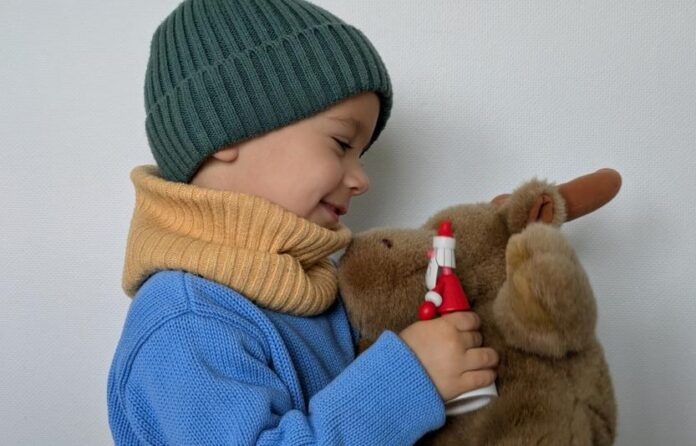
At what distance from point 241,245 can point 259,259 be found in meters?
0.03

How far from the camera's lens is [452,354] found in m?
0.63

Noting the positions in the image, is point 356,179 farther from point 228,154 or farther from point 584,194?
point 584,194

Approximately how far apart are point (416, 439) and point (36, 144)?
795 mm

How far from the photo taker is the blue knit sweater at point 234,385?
0.60 m

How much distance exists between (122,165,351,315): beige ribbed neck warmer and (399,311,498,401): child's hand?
142 millimetres

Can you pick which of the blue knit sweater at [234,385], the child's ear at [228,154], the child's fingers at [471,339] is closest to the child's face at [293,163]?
Result: the child's ear at [228,154]

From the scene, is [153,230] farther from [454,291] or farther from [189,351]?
[454,291]

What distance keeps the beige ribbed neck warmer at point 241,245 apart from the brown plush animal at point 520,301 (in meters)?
0.04

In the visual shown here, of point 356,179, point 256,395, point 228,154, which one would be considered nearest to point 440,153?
point 356,179

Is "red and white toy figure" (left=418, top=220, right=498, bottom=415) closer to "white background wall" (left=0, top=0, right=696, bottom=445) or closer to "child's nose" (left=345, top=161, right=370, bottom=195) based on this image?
"child's nose" (left=345, top=161, right=370, bottom=195)

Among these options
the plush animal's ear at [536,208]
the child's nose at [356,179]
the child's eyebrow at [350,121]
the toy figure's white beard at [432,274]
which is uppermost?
the child's eyebrow at [350,121]

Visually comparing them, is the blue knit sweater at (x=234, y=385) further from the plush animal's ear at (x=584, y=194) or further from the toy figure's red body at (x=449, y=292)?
the plush animal's ear at (x=584, y=194)

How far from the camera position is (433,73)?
3.48 ft

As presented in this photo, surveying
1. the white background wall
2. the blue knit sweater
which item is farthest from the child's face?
the white background wall
